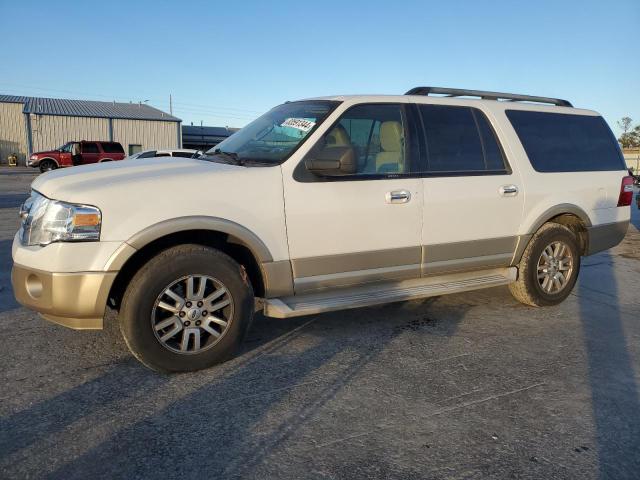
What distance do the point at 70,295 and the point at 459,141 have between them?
324 centimetres

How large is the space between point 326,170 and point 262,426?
176 cm

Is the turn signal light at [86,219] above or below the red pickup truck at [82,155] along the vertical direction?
below

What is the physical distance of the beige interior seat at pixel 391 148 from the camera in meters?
4.00

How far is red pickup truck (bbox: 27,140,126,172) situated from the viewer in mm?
26406

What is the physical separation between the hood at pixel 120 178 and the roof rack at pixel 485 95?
2027 millimetres

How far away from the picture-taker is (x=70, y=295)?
3033 mm

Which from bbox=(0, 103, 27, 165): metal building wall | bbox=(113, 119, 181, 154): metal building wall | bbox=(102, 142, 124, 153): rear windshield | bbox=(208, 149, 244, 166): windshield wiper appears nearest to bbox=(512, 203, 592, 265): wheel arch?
bbox=(208, 149, 244, 166): windshield wiper

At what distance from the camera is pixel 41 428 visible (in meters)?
2.63

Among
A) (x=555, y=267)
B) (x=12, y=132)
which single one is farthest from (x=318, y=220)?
(x=12, y=132)

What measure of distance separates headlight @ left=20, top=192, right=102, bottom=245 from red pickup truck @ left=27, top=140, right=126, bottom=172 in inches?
953

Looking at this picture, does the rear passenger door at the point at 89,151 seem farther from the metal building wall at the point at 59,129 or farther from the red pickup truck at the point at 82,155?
the metal building wall at the point at 59,129

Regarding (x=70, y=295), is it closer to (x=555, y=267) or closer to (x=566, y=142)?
(x=555, y=267)

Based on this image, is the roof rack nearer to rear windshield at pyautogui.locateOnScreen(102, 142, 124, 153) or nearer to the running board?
the running board

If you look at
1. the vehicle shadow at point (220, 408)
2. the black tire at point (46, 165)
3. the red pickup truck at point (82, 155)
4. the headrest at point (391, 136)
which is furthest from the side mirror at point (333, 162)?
the black tire at point (46, 165)
